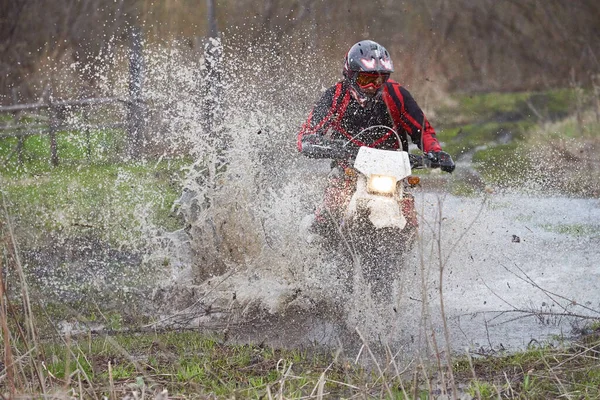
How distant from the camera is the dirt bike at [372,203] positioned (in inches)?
203

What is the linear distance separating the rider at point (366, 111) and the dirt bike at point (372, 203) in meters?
0.11

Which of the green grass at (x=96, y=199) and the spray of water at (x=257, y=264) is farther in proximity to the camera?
the green grass at (x=96, y=199)

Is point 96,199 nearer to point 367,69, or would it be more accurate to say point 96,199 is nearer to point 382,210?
point 367,69

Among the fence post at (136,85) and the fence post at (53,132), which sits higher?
the fence post at (136,85)

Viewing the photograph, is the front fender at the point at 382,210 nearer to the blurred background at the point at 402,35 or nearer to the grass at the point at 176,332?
the grass at the point at 176,332

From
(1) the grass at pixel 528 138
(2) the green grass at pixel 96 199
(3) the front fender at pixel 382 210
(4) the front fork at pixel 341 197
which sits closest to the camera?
(3) the front fender at pixel 382 210

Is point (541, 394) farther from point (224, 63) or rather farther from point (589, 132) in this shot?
point (224, 63)

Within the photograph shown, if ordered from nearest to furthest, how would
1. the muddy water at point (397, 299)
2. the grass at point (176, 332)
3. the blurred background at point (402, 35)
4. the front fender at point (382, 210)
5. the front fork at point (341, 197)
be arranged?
the grass at point (176, 332) → the front fender at point (382, 210) → the front fork at point (341, 197) → the muddy water at point (397, 299) → the blurred background at point (402, 35)

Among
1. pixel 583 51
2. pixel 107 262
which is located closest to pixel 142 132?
pixel 107 262

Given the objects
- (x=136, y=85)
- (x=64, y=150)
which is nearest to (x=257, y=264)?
(x=64, y=150)

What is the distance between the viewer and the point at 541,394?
4.12 metres

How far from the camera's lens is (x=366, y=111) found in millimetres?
6016

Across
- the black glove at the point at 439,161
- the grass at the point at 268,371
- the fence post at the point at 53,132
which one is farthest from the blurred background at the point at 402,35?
the grass at the point at 268,371

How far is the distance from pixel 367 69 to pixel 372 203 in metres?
0.92
